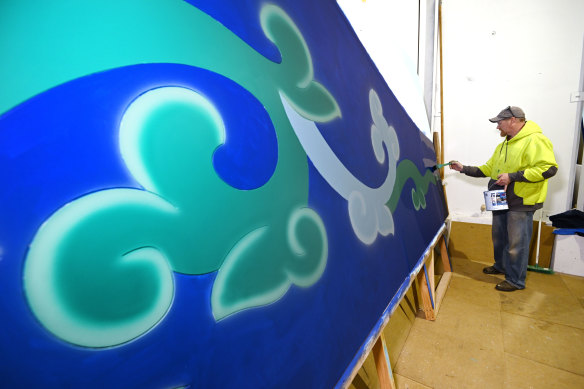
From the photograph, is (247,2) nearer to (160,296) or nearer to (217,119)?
(217,119)

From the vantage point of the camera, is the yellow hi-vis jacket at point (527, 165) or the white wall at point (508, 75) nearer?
the yellow hi-vis jacket at point (527, 165)

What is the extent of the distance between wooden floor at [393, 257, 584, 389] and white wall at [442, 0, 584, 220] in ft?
3.02

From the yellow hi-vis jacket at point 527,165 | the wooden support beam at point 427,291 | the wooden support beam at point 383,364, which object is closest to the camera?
the wooden support beam at point 383,364

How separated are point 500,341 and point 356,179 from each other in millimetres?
1378

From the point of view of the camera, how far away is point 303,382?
1.82ft

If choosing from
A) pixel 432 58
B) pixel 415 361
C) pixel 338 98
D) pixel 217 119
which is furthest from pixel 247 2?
pixel 432 58

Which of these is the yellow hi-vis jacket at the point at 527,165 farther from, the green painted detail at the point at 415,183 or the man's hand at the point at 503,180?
the green painted detail at the point at 415,183

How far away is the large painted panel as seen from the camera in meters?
0.28

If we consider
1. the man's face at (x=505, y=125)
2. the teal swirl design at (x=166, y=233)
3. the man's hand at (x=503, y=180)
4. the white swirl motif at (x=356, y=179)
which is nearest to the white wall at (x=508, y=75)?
the man's face at (x=505, y=125)

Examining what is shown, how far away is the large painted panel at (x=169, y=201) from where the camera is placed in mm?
284

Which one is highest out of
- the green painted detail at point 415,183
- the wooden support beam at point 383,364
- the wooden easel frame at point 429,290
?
the green painted detail at point 415,183

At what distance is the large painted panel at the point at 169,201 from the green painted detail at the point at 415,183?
1.52 feet

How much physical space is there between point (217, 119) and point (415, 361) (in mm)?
1496

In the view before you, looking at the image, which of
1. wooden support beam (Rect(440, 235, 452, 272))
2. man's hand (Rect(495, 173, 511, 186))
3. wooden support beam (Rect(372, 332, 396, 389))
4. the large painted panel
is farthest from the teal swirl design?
wooden support beam (Rect(440, 235, 452, 272))
